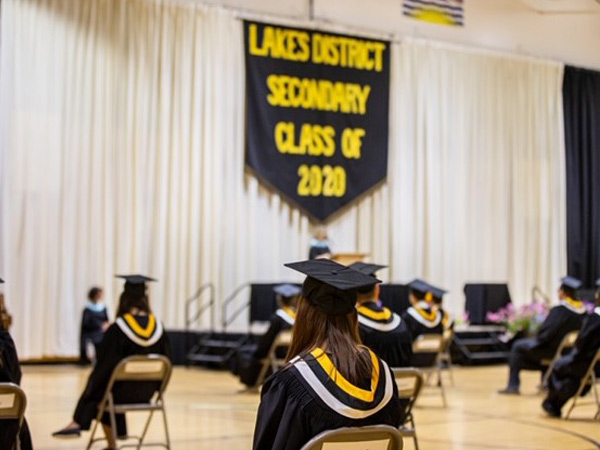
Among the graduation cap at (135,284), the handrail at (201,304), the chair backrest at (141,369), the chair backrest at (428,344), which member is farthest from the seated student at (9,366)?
the handrail at (201,304)

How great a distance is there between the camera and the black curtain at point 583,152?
8.30 metres

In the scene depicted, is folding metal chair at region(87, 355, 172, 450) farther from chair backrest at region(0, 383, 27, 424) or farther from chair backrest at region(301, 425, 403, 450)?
chair backrest at region(301, 425, 403, 450)

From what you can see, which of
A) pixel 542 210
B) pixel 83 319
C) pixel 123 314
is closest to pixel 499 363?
→ pixel 542 210

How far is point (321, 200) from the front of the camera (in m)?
20.2

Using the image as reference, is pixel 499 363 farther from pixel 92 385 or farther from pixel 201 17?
pixel 92 385

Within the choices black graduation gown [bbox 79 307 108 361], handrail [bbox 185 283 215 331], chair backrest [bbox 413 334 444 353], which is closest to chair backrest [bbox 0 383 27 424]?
chair backrest [bbox 413 334 444 353]

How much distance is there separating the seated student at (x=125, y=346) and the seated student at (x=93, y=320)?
334 inches

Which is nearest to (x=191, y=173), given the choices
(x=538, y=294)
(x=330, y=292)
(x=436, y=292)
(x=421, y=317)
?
(x=436, y=292)

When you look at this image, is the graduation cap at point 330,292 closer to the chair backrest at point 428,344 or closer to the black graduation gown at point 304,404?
the black graduation gown at point 304,404

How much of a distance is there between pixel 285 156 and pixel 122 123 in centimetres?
324

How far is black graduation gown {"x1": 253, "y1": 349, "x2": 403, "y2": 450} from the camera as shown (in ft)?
12.2

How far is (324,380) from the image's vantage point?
374 cm

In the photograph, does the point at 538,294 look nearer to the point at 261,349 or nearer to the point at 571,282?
the point at 571,282

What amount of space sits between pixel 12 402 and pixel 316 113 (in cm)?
1514
